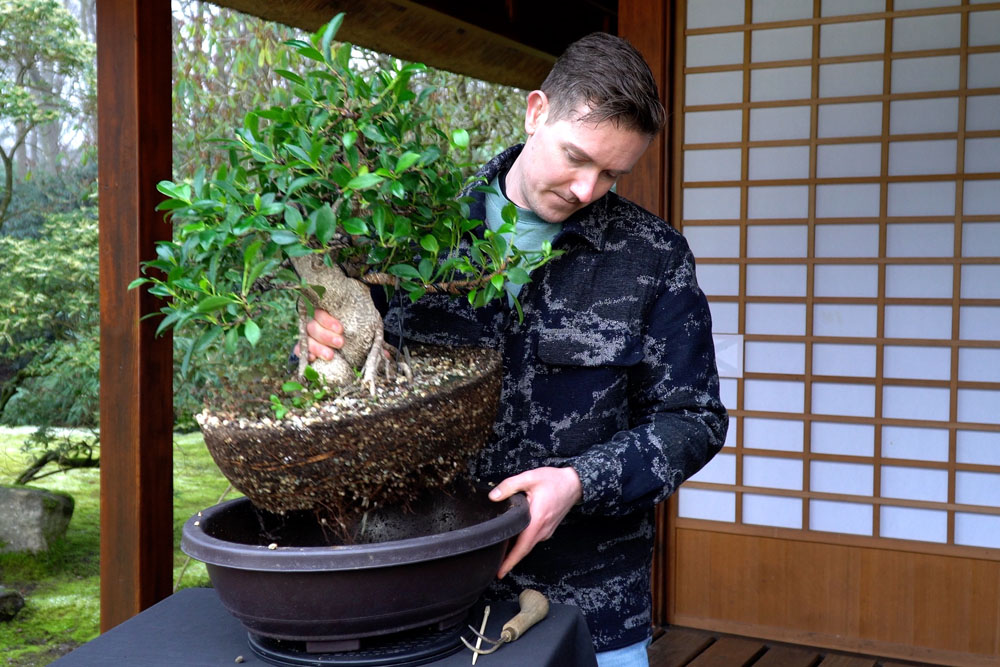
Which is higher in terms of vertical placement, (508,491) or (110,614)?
(508,491)

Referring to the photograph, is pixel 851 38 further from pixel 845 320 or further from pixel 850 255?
pixel 845 320

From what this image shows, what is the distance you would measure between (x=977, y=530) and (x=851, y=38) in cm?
158

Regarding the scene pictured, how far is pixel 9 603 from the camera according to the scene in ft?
9.97

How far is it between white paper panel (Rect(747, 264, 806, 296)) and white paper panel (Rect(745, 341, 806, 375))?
0.56ft

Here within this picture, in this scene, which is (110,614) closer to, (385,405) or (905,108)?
(385,405)

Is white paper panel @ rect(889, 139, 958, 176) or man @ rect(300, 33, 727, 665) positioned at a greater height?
white paper panel @ rect(889, 139, 958, 176)

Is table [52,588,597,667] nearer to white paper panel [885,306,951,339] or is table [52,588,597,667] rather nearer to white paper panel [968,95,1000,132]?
white paper panel [885,306,951,339]

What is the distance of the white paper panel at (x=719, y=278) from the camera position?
10.6 feet

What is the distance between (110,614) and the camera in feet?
6.57

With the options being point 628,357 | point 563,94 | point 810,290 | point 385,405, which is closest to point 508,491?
point 385,405

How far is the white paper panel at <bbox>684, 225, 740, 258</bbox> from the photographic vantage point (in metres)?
3.22

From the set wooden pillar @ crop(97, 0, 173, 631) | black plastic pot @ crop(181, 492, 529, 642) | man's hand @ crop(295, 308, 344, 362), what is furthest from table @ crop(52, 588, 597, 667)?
wooden pillar @ crop(97, 0, 173, 631)

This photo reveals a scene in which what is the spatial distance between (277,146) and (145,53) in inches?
41.5

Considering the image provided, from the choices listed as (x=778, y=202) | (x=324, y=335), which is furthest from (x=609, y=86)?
(x=778, y=202)
